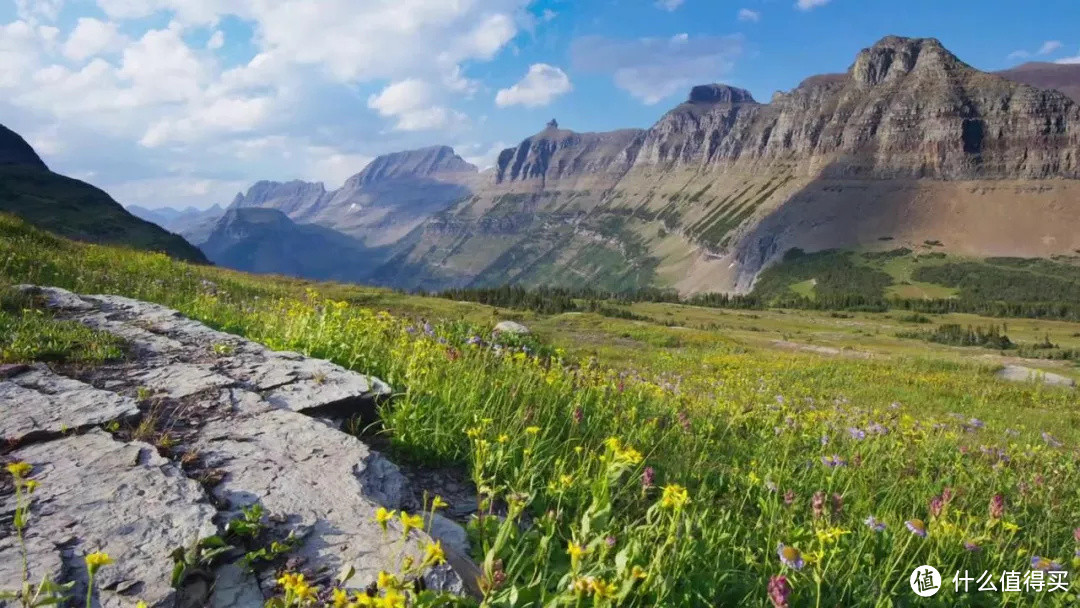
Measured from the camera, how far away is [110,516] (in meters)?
3.57

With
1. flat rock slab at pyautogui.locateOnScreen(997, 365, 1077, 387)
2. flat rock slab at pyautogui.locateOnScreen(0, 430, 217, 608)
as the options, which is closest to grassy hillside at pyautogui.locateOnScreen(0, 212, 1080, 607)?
flat rock slab at pyautogui.locateOnScreen(0, 430, 217, 608)

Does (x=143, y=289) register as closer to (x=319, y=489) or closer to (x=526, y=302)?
(x=319, y=489)

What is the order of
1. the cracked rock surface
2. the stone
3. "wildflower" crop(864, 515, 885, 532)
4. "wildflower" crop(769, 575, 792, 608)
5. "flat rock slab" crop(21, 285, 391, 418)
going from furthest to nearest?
the stone, "flat rock slab" crop(21, 285, 391, 418), "wildflower" crop(864, 515, 885, 532), the cracked rock surface, "wildflower" crop(769, 575, 792, 608)

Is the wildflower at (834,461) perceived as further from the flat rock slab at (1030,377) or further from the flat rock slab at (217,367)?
the flat rock slab at (1030,377)

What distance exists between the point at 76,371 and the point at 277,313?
3981 mm

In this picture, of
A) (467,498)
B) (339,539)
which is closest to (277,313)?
(467,498)

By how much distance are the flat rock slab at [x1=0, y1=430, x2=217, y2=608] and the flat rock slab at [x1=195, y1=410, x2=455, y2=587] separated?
35 centimetres

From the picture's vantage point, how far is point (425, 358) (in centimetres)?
673

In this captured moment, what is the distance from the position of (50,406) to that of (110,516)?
222 centimetres

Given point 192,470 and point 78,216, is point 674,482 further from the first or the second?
point 78,216

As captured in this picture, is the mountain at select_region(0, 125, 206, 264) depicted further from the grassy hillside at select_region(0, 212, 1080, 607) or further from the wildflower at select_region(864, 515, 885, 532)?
the wildflower at select_region(864, 515, 885, 532)

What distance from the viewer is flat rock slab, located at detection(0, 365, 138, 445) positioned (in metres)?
4.63

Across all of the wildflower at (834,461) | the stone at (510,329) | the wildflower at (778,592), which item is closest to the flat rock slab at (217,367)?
the wildflower at (778,592)

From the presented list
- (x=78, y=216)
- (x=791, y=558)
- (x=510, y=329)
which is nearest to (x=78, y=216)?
(x=78, y=216)
